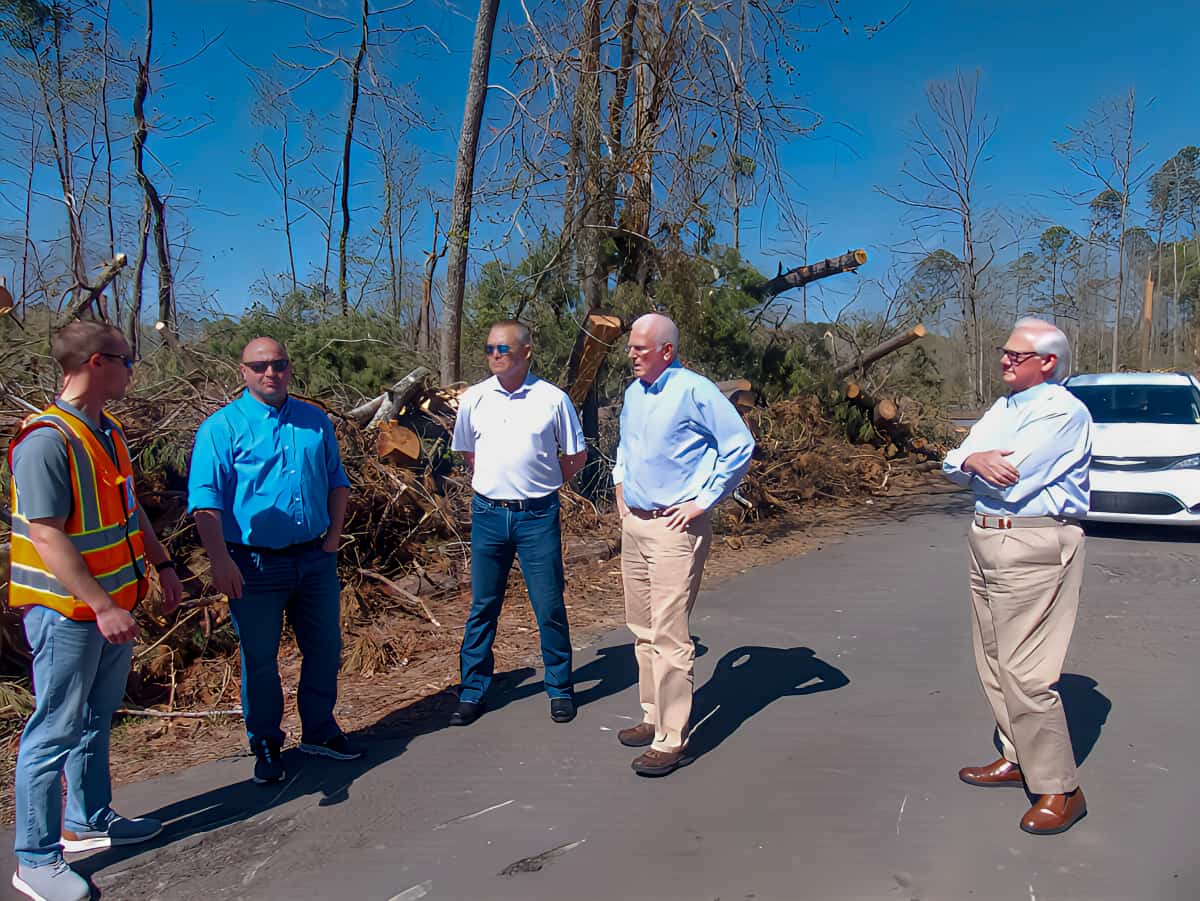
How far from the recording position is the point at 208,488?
12.4ft

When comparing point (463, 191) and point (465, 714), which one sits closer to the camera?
point (465, 714)

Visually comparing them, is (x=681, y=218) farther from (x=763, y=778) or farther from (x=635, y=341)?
(x=763, y=778)

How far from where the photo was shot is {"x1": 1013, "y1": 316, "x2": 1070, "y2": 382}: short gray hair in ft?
11.3

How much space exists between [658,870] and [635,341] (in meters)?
2.22

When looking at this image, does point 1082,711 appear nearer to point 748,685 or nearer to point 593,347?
point 748,685

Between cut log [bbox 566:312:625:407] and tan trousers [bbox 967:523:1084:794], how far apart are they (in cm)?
552

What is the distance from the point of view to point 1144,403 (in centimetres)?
964

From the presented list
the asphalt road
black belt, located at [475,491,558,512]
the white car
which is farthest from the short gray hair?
the white car

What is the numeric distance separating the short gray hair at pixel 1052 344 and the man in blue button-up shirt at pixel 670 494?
120 cm

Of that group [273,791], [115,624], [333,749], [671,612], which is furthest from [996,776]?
[115,624]

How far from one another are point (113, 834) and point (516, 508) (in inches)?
87.3

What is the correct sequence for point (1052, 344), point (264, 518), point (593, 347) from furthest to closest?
point (593, 347) < point (264, 518) < point (1052, 344)

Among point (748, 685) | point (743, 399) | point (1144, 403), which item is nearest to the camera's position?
point (748, 685)

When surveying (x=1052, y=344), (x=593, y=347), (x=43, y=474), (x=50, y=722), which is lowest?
(x=50, y=722)
